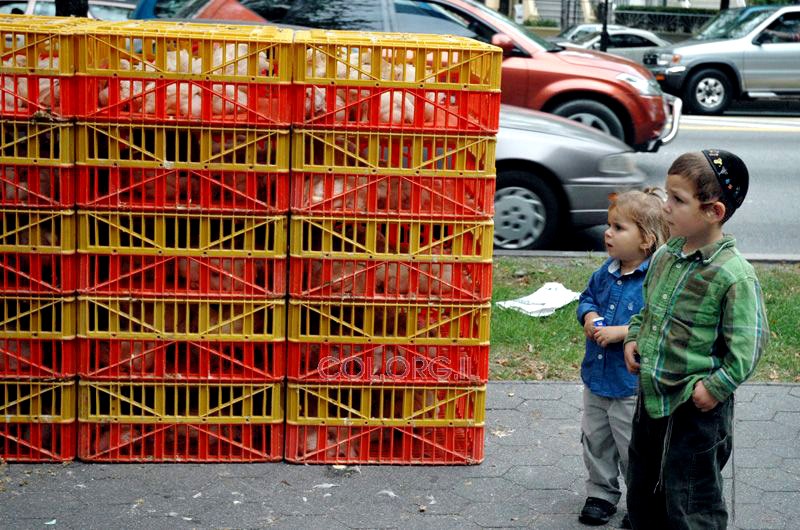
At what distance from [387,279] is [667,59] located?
684 inches

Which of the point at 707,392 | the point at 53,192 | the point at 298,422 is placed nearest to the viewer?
the point at 707,392

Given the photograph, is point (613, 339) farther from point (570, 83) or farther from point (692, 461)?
point (570, 83)

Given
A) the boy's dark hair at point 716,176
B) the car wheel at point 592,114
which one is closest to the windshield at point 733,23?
the car wheel at point 592,114

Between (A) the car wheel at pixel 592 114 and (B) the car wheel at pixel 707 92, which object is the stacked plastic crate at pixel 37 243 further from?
(B) the car wheel at pixel 707 92

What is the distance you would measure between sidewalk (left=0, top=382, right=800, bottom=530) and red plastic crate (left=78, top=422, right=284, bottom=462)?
0.05m

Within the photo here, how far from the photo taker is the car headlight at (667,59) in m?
20.9

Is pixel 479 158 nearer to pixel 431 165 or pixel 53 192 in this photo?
pixel 431 165

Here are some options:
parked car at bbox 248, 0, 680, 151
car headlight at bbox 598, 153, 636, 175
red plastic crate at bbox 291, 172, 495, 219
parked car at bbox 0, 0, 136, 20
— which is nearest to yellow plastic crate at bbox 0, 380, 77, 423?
red plastic crate at bbox 291, 172, 495, 219

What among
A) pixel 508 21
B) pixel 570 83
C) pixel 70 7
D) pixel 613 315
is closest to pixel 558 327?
pixel 613 315

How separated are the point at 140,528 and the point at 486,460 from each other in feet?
5.15

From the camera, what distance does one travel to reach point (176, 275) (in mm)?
4828

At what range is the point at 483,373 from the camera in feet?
16.6

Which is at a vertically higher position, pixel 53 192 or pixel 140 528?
pixel 53 192

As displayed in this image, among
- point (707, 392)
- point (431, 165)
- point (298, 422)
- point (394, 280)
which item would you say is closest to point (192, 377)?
point (298, 422)
